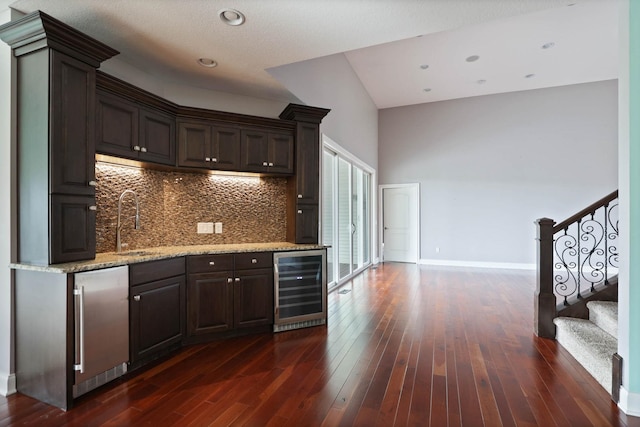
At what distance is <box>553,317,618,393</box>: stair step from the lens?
2300mm

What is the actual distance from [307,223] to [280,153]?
0.86m

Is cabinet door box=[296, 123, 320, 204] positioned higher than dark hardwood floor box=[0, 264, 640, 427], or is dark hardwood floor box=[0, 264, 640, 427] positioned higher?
cabinet door box=[296, 123, 320, 204]

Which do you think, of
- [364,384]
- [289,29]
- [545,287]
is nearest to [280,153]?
[289,29]

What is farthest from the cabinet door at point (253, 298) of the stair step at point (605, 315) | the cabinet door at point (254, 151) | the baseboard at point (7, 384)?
the stair step at point (605, 315)

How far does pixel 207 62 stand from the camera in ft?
10.3

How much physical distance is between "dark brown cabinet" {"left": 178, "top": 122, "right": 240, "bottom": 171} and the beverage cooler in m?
1.13

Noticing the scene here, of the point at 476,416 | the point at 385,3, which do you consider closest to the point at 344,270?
the point at 476,416

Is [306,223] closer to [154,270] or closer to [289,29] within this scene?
[154,270]

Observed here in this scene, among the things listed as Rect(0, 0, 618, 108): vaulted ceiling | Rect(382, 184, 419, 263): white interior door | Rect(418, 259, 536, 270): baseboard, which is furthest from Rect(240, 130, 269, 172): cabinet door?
Rect(418, 259, 536, 270): baseboard

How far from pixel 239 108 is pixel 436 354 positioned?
11.0 ft

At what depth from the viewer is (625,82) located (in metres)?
2.02

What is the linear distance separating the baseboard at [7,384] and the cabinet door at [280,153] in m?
2.64

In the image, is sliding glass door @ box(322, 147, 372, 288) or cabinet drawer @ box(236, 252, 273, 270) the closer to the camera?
cabinet drawer @ box(236, 252, 273, 270)

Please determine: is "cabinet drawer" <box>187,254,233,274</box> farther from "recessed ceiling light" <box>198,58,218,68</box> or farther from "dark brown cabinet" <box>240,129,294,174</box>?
"recessed ceiling light" <box>198,58,218,68</box>
